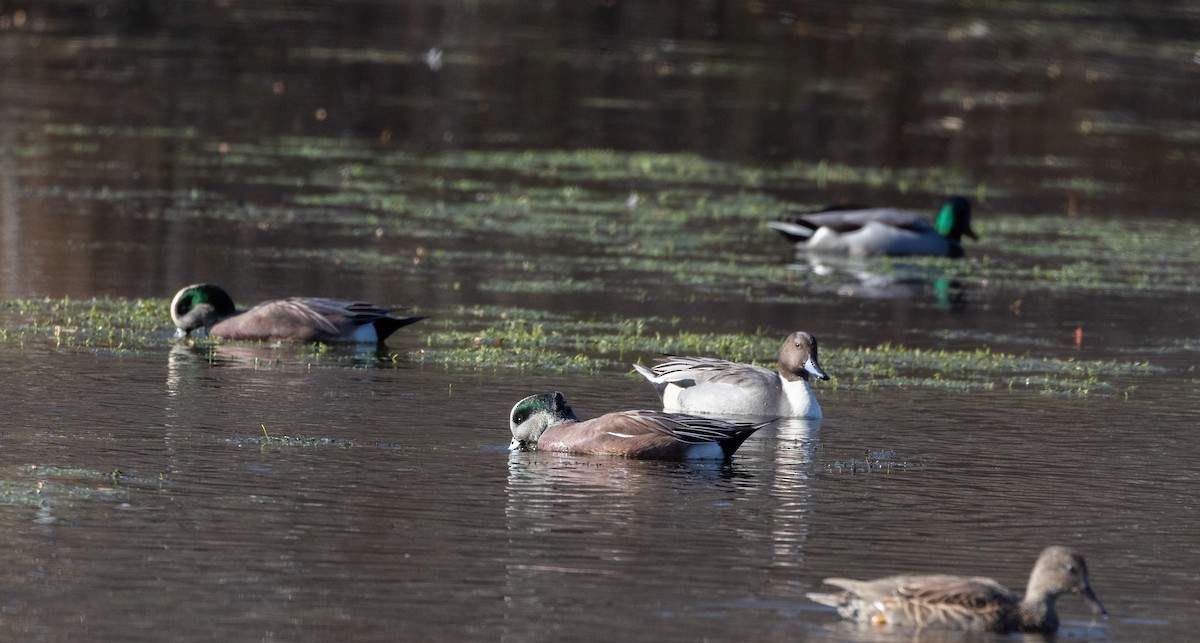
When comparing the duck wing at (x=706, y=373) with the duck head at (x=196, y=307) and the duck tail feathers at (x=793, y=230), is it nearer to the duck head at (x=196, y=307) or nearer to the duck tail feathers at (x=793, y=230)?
the duck head at (x=196, y=307)

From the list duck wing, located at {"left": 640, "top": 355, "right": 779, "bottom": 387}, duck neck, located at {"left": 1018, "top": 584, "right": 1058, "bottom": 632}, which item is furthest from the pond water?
duck wing, located at {"left": 640, "top": 355, "right": 779, "bottom": 387}

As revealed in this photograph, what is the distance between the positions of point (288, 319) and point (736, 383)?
12.0 feet

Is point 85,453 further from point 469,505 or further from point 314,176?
point 314,176

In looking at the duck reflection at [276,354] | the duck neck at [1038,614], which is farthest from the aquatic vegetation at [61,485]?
the duck neck at [1038,614]

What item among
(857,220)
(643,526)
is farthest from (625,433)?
(857,220)

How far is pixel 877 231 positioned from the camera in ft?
70.8

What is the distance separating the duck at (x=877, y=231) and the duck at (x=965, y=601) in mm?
13504

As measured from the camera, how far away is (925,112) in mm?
33250

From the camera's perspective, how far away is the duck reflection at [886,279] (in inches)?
742

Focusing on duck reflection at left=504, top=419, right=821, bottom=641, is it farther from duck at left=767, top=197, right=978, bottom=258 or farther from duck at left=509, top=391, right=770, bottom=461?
duck at left=767, top=197, right=978, bottom=258

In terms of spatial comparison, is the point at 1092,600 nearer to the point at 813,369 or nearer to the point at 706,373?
the point at 813,369

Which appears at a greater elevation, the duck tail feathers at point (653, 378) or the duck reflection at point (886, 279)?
the duck reflection at point (886, 279)

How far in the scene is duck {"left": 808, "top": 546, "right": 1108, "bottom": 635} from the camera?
7.95 m

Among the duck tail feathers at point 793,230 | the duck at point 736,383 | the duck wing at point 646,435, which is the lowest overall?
the duck wing at point 646,435
